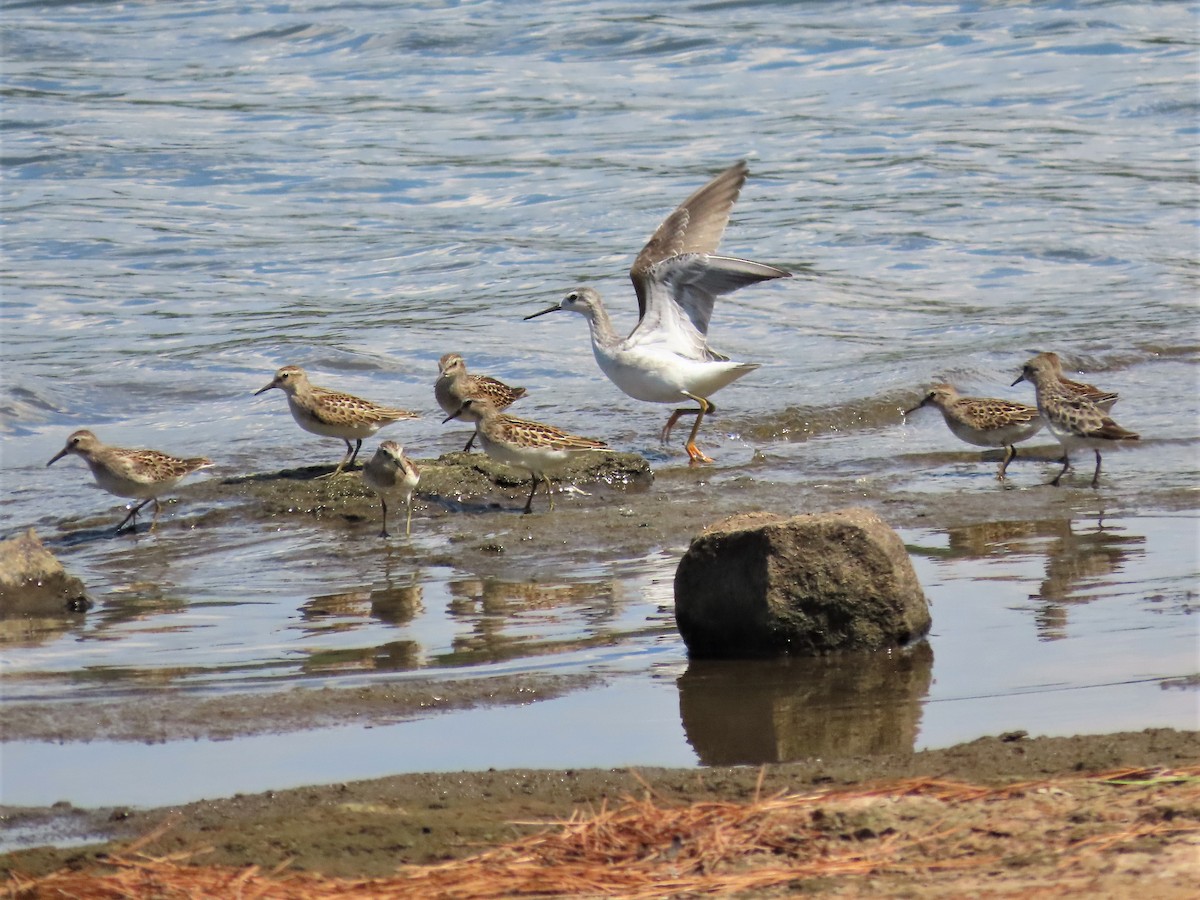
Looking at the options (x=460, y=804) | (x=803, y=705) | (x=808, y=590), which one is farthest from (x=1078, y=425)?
Result: (x=460, y=804)

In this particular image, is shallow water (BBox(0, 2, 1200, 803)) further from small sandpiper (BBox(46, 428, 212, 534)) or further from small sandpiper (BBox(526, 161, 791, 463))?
small sandpiper (BBox(526, 161, 791, 463))

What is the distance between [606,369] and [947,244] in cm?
700

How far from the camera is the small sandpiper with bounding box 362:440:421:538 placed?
9859 mm

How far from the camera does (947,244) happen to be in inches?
739

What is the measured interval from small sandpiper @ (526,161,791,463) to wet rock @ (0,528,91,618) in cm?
543

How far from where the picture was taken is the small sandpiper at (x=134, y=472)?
10375mm

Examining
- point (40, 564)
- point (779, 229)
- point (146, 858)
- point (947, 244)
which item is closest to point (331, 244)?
point (779, 229)

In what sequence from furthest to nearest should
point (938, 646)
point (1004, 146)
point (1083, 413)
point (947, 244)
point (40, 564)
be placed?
point (1004, 146) → point (947, 244) → point (1083, 413) → point (40, 564) → point (938, 646)

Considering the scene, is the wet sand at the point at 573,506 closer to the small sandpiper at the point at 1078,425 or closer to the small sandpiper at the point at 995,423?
the small sandpiper at the point at 995,423

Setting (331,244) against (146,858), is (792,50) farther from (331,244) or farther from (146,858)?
(146,858)

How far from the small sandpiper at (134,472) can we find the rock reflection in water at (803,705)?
476cm

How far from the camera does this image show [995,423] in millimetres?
11438

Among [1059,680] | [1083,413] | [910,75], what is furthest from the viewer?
[910,75]

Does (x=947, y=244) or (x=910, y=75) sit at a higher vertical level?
(x=910, y=75)
